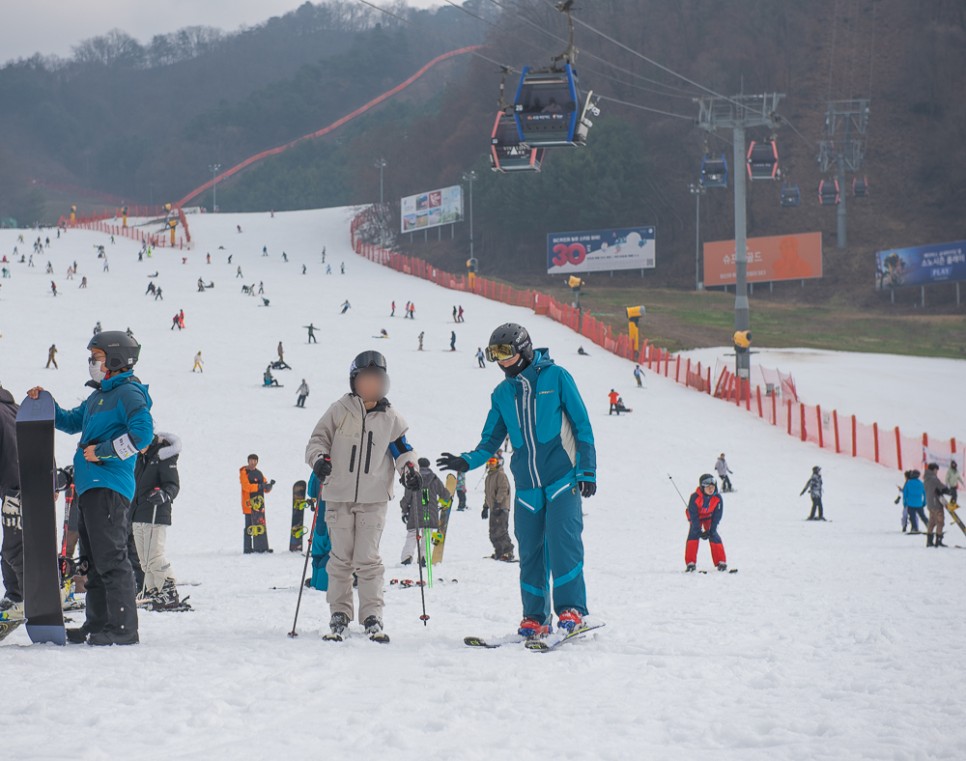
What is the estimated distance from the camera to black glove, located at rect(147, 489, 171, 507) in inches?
310

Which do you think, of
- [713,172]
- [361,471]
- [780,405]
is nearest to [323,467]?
[361,471]

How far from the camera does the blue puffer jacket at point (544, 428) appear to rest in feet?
21.2

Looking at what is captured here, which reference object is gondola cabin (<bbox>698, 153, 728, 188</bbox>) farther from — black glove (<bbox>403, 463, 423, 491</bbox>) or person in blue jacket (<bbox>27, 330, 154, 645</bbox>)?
person in blue jacket (<bbox>27, 330, 154, 645</bbox>)

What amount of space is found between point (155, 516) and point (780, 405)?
27830mm

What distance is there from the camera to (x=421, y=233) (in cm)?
9444

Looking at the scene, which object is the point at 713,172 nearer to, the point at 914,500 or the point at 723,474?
the point at 723,474

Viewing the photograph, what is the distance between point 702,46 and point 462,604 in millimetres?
88424

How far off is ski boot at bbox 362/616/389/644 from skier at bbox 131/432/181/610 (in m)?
1.90

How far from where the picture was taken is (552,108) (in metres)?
19.7

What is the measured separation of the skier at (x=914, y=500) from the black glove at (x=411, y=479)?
12552 mm

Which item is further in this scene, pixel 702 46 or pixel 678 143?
pixel 702 46

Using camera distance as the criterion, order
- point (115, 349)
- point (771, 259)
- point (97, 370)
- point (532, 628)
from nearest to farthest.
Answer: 1. point (115, 349)
2. point (532, 628)
3. point (97, 370)
4. point (771, 259)

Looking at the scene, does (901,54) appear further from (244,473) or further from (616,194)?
(244,473)

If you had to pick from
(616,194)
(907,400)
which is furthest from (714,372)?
(616,194)
